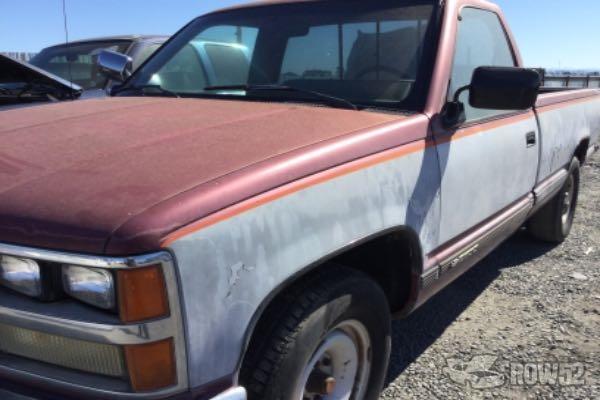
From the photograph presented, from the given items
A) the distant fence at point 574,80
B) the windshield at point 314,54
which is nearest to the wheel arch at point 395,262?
the windshield at point 314,54

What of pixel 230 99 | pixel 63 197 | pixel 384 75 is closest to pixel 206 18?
pixel 230 99

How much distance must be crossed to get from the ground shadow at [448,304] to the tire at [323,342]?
2.10ft

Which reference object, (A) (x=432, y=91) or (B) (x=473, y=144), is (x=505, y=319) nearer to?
(B) (x=473, y=144)

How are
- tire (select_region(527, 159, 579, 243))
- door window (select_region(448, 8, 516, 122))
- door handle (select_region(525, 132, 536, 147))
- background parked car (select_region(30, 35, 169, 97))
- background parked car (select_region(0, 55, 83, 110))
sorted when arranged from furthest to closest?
background parked car (select_region(30, 35, 169, 97)), tire (select_region(527, 159, 579, 243)), background parked car (select_region(0, 55, 83, 110)), door handle (select_region(525, 132, 536, 147)), door window (select_region(448, 8, 516, 122))

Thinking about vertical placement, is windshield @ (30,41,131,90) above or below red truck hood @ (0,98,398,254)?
above

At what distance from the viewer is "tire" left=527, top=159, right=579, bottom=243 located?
4.78 meters

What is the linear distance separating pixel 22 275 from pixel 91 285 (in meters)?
0.20

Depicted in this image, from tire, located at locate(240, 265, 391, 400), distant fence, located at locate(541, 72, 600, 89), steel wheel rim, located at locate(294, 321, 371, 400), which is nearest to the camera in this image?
tire, located at locate(240, 265, 391, 400)

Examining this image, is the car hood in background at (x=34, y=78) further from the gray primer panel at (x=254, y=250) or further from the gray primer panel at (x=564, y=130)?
the gray primer panel at (x=564, y=130)

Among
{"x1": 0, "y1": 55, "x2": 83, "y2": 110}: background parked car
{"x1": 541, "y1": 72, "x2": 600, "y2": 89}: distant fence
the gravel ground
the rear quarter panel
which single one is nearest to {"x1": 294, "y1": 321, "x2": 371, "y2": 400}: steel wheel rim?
the gravel ground

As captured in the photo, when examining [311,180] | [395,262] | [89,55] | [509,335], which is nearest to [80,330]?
[311,180]

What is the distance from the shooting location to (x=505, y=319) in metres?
3.54

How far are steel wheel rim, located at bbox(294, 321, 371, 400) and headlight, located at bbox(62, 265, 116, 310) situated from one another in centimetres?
76

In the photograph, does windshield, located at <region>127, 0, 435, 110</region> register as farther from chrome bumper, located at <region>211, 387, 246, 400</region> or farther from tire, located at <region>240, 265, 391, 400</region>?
chrome bumper, located at <region>211, 387, 246, 400</region>
